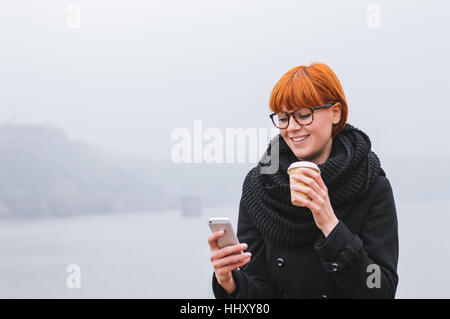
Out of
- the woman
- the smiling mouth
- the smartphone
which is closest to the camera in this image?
the smartphone

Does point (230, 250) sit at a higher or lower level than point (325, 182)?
lower

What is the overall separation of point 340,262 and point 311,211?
0.25 m

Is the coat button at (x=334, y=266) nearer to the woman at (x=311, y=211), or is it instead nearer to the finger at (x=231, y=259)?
the woman at (x=311, y=211)

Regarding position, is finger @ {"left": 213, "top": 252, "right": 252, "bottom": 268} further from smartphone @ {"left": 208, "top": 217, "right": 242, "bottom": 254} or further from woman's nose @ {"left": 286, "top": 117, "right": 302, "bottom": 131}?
woman's nose @ {"left": 286, "top": 117, "right": 302, "bottom": 131}

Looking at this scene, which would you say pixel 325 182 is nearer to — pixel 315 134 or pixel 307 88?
pixel 315 134

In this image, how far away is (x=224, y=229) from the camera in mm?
1685

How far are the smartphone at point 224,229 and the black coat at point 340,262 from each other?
0.59ft

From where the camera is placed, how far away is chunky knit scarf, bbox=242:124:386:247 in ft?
6.04

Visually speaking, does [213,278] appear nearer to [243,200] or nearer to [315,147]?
[243,200]

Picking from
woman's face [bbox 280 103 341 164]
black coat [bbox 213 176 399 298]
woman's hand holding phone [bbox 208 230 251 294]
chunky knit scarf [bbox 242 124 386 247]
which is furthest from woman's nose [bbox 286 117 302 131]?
woman's hand holding phone [bbox 208 230 251 294]

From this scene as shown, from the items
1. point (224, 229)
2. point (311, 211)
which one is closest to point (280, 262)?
point (311, 211)

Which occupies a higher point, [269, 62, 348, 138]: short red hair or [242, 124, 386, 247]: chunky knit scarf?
[269, 62, 348, 138]: short red hair
